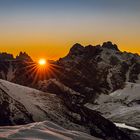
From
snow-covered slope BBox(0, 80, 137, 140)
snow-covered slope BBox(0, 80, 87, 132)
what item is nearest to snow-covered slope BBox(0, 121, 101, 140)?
snow-covered slope BBox(0, 80, 137, 140)

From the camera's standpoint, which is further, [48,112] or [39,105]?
[39,105]

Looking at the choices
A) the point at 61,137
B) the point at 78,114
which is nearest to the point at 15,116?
the point at 78,114

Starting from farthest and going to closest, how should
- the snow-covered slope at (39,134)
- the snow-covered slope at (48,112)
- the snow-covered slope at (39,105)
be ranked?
the snow-covered slope at (39,105), the snow-covered slope at (48,112), the snow-covered slope at (39,134)

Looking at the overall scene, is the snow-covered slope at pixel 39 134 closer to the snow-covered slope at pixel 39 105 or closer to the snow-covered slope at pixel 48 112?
the snow-covered slope at pixel 48 112

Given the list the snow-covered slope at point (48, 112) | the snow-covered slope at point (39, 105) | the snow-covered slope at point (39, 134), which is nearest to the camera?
the snow-covered slope at point (39, 134)

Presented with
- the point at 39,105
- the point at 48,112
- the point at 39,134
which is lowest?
the point at 39,134

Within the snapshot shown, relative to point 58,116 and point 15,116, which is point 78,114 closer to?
point 58,116

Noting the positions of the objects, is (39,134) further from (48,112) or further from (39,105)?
(39,105)

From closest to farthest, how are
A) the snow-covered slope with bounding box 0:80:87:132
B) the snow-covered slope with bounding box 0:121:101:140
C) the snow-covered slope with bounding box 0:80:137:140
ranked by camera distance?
1. the snow-covered slope with bounding box 0:121:101:140
2. the snow-covered slope with bounding box 0:80:137:140
3. the snow-covered slope with bounding box 0:80:87:132

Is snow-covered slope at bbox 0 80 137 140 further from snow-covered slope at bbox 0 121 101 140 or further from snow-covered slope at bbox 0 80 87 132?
snow-covered slope at bbox 0 121 101 140

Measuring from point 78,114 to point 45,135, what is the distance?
46.4 metres

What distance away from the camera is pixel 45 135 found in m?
35.8

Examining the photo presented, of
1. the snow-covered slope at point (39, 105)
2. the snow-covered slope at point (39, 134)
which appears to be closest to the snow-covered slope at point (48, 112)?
the snow-covered slope at point (39, 105)

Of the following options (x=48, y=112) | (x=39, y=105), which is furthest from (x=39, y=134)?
(x=39, y=105)
